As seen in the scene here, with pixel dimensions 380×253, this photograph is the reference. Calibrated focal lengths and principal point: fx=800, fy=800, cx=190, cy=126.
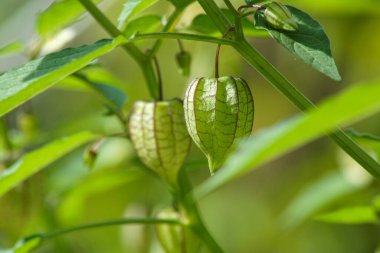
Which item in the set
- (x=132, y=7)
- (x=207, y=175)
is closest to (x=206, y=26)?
(x=132, y=7)

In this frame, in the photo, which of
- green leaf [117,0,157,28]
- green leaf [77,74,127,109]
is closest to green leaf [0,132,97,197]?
green leaf [77,74,127,109]

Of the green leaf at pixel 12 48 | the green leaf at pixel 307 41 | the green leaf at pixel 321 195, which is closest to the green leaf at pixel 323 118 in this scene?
the green leaf at pixel 307 41

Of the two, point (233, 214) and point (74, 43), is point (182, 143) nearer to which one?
point (233, 214)

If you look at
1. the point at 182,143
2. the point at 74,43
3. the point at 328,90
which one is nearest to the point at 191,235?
the point at 182,143

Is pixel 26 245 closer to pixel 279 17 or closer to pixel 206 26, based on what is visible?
pixel 206 26

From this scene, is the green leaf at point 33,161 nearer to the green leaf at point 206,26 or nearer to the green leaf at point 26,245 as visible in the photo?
the green leaf at point 26,245
